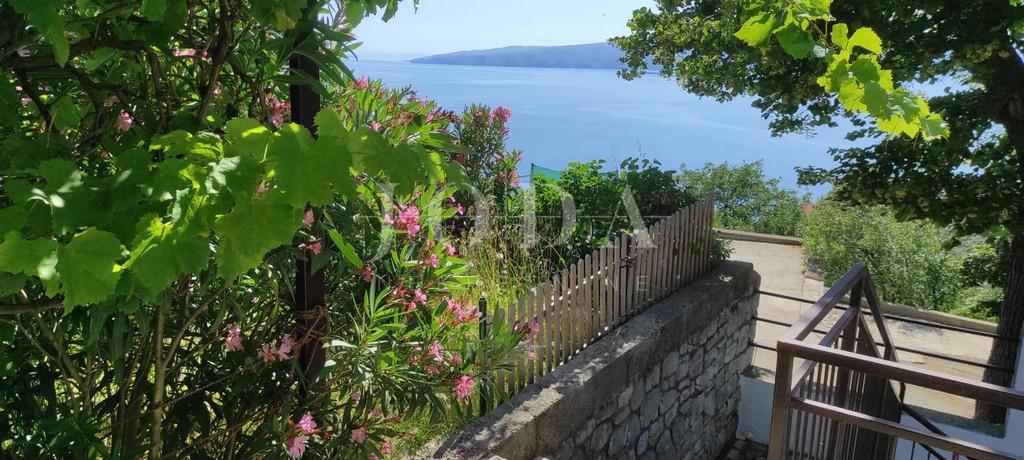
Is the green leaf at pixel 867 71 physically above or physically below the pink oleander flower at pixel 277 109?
above

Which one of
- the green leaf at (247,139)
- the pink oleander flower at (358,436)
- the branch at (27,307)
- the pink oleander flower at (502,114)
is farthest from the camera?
the pink oleander flower at (502,114)

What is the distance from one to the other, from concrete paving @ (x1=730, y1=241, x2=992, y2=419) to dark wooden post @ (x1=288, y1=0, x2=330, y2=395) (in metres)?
5.14

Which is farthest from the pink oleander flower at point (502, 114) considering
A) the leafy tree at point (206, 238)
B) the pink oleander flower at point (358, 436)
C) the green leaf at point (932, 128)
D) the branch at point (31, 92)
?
the branch at point (31, 92)

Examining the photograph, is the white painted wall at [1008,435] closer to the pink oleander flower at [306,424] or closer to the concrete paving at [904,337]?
the concrete paving at [904,337]

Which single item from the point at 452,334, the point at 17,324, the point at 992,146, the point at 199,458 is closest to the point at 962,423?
the point at 992,146

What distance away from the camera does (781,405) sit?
7.76ft

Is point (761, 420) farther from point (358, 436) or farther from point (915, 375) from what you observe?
point (358, 436)

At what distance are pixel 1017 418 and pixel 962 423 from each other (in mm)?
1036

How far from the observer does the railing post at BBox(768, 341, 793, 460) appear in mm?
2293

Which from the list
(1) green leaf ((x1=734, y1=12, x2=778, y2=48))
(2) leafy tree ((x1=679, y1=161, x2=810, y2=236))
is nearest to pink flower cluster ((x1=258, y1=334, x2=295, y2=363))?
(1) green leaf ((x1=734, y1=12, x2=778, y2=48))

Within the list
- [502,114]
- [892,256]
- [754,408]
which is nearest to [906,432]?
[754,408]

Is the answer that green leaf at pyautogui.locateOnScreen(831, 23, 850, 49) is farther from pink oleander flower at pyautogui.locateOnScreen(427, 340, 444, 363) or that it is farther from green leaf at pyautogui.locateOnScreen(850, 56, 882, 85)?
pink oleander flower at pyautogui.locateOnScreen(427, 340, 444, 363)

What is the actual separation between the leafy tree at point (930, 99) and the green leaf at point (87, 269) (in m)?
4.03

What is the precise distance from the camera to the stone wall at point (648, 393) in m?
3.32
